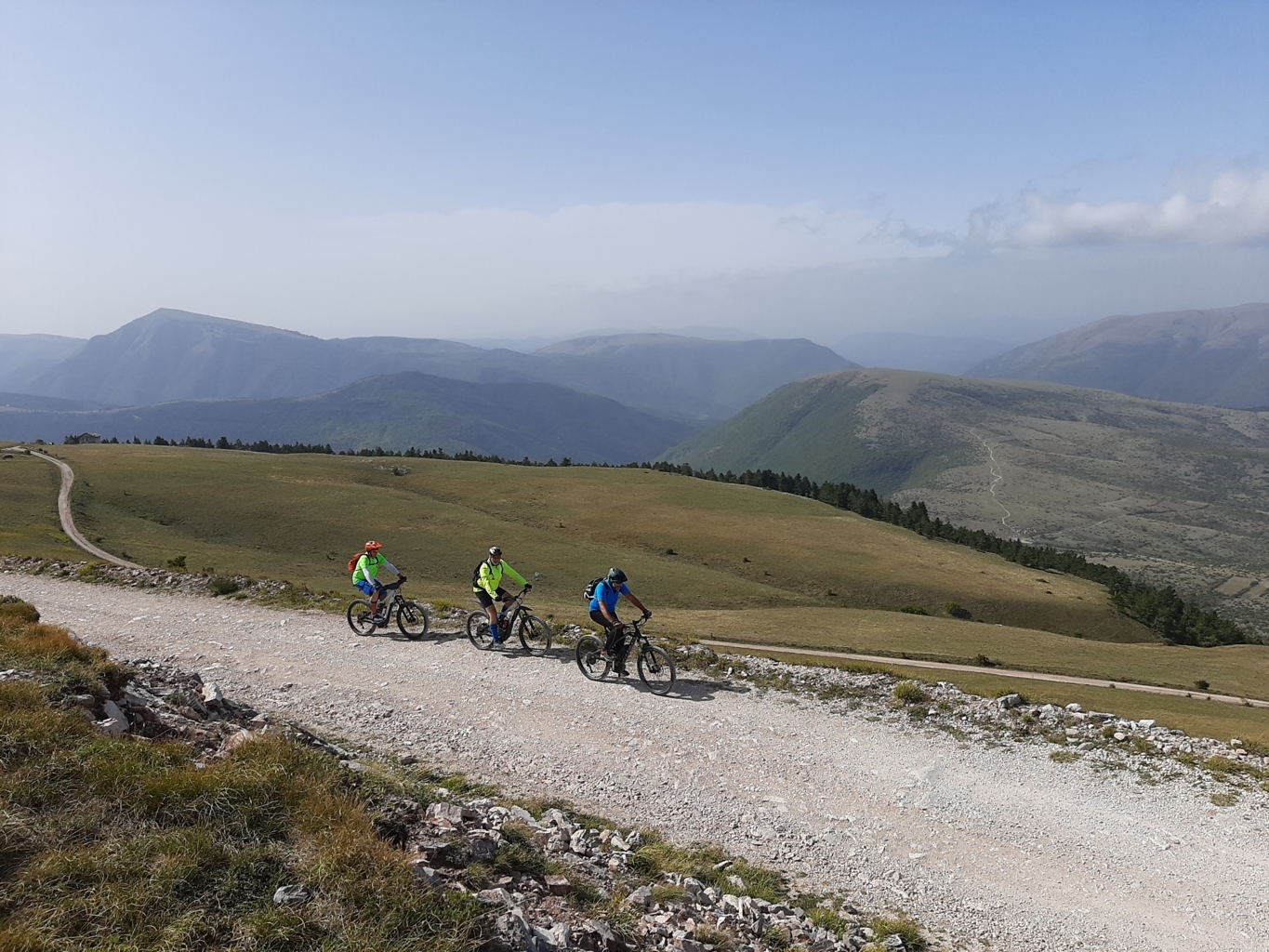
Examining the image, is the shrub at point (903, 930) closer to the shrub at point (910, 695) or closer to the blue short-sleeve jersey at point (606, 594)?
the shrub at point (910, 695)

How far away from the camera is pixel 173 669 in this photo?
55.6ft

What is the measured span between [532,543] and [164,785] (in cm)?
5928

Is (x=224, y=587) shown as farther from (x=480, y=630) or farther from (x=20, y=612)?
(x=480, y=630)

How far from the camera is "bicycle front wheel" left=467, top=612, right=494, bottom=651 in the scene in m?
21.1

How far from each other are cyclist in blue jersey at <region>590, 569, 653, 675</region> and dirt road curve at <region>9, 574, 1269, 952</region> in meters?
0.98

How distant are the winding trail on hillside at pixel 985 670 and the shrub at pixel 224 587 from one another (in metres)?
18.2

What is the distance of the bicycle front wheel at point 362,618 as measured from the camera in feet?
72.8

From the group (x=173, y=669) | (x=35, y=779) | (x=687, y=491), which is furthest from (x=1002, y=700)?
(x=687, y=491)

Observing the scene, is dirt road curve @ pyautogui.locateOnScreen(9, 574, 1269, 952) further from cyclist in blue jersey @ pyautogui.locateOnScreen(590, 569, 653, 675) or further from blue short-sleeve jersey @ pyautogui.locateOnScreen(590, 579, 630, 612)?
blue short-sleeve jersey @ pyautogui.locateOnScreen(590, 579, 630, 612)

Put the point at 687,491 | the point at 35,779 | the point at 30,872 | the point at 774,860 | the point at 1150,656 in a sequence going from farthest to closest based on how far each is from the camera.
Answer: the point at 687,491
the point at 1150,656
the point at 774,860
the point at 35,779
the point at 30,872

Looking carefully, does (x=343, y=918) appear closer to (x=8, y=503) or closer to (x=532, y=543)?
(x=532, y=543)

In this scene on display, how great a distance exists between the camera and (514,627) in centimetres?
2158

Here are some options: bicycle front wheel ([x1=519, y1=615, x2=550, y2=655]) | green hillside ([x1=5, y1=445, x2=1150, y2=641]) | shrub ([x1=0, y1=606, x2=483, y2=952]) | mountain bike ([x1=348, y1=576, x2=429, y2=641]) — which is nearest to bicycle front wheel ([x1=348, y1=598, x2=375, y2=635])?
mountain bike ([x1=348, y1=576, x2=429, y2=641])

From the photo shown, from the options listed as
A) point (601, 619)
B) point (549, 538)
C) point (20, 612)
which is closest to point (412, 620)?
point (601, 619)
